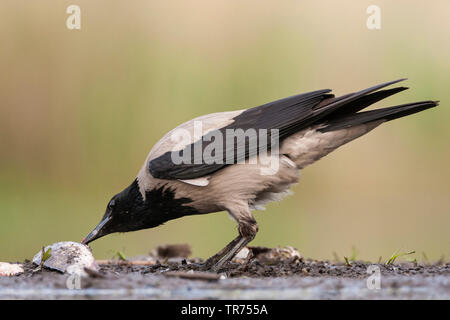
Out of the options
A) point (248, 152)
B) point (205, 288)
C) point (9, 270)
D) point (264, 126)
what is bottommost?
point (9, 270)

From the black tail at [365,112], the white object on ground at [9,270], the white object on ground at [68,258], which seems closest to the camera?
the white object on ground at [9,270]

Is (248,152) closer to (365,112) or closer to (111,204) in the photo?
(365,112)

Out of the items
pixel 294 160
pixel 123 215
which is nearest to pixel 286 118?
pixel 294 160

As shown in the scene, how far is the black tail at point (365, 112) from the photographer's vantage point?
4.87 metres

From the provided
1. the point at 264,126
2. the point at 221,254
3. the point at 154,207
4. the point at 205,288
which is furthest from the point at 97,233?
the point at 205,288

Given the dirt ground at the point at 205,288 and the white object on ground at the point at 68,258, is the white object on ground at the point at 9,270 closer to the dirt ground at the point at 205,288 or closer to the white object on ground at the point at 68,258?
the white object on ground at the point at 68,258

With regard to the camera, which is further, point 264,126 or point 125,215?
point 125,215

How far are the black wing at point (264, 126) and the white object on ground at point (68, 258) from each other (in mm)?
907

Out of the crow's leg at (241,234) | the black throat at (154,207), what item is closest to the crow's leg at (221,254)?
the crow's leg at (241,234)

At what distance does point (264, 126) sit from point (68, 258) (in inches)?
77.7

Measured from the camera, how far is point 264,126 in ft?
16.2

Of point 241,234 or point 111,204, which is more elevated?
point 111,204

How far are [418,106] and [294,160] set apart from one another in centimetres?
116
